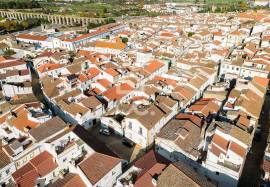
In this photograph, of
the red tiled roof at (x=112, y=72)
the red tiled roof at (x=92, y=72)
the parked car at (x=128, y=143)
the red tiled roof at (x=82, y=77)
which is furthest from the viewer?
the red tiled roof at (x=92, y=72)

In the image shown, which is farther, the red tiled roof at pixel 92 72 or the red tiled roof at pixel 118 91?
the red tiled roof at pixel 92 72

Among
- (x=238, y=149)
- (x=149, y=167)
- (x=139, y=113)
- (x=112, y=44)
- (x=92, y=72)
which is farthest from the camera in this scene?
(x=112, y=44)

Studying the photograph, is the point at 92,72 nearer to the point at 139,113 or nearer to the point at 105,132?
the point at 105,132

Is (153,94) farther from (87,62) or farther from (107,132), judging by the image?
(87,62)

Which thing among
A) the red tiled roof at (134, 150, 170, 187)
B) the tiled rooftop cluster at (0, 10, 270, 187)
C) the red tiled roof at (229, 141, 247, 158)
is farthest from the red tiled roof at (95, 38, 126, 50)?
the red tiled roof at (229, 141, 247, 158)

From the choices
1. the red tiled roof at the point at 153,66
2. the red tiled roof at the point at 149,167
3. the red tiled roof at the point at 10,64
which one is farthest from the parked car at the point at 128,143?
the red tiled roof at the point at 10,64

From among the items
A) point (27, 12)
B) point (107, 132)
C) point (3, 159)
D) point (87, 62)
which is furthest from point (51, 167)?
point (27, 12)

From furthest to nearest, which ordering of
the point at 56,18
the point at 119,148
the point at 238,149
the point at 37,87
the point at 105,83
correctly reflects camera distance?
the point at 56,18, the point at 37,87, the point at 105,83, the point at 119,148, the point at 238,149

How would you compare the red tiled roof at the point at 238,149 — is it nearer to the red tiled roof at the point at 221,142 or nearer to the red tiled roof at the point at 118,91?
the red tiled roof at the point at 221,142

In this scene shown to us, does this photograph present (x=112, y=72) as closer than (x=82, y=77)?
No

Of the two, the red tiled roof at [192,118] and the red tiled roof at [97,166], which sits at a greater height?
the red tiled roof at [192,118]

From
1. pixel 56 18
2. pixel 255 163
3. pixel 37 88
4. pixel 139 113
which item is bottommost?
pixel 255 163

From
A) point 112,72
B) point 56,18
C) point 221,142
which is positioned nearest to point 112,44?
point 112,72
